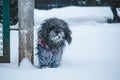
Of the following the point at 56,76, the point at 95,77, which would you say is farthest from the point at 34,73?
the point at 95,77

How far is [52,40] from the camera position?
4.83 m

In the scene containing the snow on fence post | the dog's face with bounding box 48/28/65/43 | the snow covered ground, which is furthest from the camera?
the snow on fence post

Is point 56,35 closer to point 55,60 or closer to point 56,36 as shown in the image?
point 56,36

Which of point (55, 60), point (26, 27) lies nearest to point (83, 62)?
point (55, 60)

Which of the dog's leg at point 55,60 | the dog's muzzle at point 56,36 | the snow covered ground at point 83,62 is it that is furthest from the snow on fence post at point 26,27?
the dog's muzzle at point 56,36

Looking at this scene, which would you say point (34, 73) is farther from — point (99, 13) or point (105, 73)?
point (99, 13)

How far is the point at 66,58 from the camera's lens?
604cm

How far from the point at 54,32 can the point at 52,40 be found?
130 mm

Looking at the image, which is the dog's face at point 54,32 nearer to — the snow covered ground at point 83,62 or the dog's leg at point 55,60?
the dog's leg at point 55,60

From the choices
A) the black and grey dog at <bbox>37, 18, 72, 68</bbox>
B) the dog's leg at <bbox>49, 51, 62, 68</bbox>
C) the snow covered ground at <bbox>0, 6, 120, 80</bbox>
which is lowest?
the snow covered ground at <bbox>0, 6, 120, 80</bbox>

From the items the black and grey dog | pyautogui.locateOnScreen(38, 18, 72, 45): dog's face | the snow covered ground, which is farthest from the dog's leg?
pyautogui.locateOnScreen(38, 18, 72, 45): dog's face

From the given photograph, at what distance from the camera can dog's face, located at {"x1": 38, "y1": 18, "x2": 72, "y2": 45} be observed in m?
4.80

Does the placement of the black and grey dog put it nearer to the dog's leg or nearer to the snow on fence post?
the dog's leg

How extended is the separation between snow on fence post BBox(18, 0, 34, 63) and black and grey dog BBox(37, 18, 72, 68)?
0.18m
